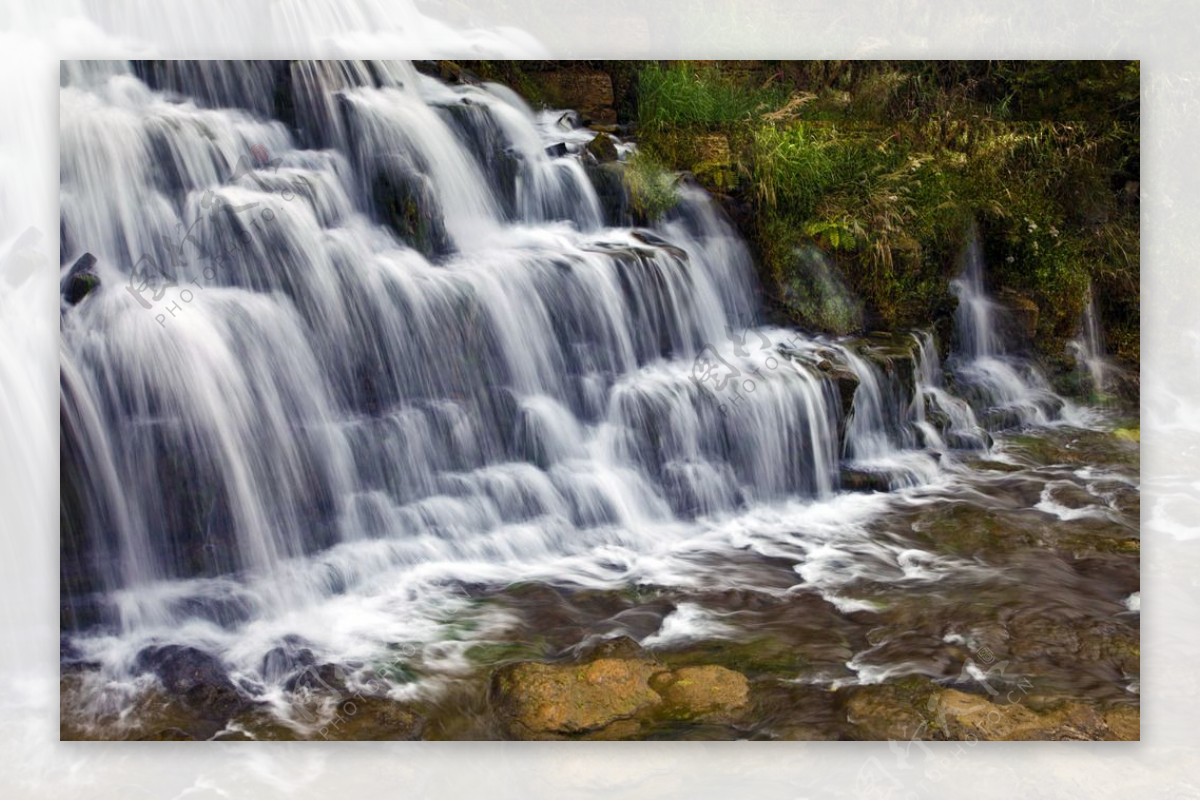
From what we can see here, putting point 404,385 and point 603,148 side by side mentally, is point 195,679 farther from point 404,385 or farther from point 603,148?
point 603,148

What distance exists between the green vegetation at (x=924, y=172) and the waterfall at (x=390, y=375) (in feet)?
0.51

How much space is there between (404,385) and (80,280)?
45.0 inches

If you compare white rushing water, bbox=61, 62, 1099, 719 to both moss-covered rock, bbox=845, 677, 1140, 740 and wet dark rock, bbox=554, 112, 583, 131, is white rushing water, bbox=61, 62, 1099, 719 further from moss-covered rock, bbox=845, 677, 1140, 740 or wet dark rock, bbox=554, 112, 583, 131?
moss-covered rock, bbox=845, 677, 1140, 740

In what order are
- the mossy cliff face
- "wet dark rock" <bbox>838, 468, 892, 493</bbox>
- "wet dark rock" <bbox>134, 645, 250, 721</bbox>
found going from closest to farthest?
"wet dark rock" <bbox>134, 645, 250, 721</bbox> → the mossy cliff face → "wet dark rock" <bbox>838, 468, 892, 493</bbox>

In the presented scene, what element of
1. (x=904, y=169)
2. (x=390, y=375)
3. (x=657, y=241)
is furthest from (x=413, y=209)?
(x=904, y=169)

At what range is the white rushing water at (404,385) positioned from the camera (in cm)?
359

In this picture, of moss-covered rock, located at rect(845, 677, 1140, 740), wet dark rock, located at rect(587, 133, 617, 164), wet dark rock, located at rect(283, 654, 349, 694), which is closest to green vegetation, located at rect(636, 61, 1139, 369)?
wet dark rock, located at rect(587, 133, 617, 164)

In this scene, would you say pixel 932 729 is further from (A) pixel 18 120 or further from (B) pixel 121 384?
(A) pixel 18 120

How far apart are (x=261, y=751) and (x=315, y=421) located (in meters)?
1.14

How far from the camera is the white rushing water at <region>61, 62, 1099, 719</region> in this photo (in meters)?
3.59

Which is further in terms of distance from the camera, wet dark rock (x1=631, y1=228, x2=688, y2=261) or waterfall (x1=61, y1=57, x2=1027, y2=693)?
wet dark rock (x1=631, y1=228, x2=688, y2=261)

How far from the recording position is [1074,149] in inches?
144

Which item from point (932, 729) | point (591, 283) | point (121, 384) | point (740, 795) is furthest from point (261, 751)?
point (932, 729)

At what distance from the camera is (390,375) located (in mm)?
3680
